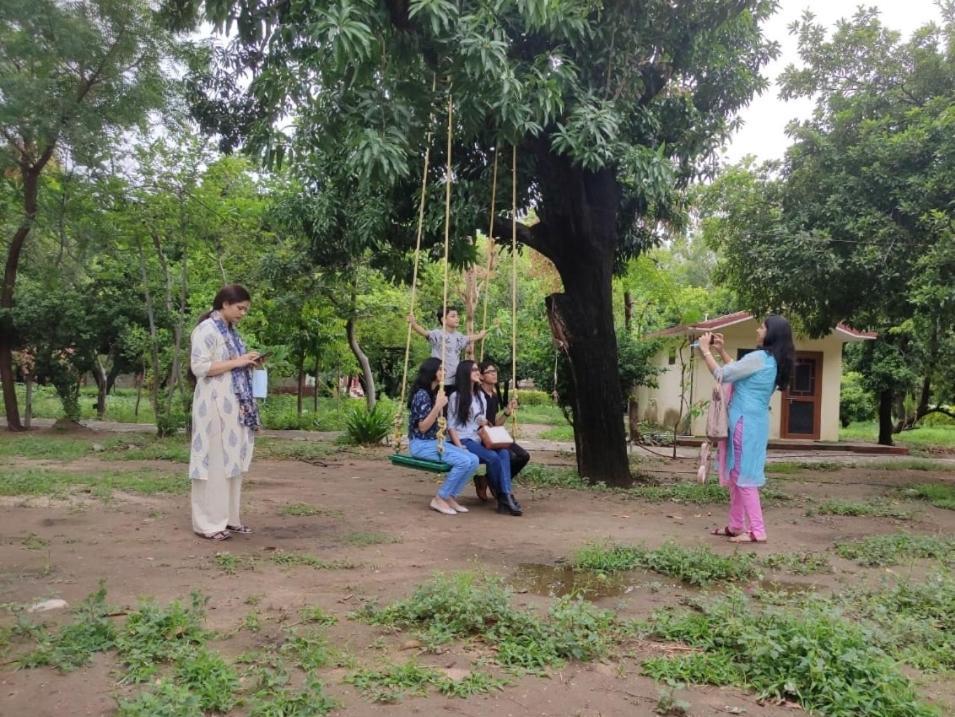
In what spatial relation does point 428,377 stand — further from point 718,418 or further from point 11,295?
point 11,295

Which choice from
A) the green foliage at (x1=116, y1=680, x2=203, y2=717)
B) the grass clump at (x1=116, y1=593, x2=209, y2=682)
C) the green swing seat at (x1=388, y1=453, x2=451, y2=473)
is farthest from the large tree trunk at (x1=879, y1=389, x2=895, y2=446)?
the green foliage at (x1=116, y1=680, x2=203, y2=717)

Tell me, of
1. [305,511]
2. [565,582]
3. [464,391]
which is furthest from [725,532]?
[305,511]

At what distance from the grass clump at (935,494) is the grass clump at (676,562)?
4525mm

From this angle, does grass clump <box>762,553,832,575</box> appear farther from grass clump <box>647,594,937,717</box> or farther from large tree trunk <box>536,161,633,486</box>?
large tree trunk <box>536,161,633,486</box>

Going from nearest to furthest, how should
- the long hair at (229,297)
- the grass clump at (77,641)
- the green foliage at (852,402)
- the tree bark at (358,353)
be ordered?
the grass clump at (77,641), the long hair at (229,297), the tree bark at (358,353), the green foliage at (852,402)

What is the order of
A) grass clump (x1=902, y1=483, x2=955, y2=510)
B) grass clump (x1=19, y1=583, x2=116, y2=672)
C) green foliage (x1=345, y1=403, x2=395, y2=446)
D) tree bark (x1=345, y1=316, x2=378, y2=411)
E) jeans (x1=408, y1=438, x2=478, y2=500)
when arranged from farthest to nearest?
tree bark (x1=345, y1=316, x2=378, y2=411), green foliage (x1=345, y1=403, x2=395, y2=446), grass clump (x1=902, y1=483, x2=955, y2=510), jeans (x1=408, y1=438, x2=478, y2=500), grass clump (x1=19, y1=583, x2=116, y2=672)

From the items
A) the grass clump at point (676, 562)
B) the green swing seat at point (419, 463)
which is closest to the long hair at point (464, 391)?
the green swing seat at point (419, 463)

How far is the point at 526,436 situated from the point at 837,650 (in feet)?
49.1

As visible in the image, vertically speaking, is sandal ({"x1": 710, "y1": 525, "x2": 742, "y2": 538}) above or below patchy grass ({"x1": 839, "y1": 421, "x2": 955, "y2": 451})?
below

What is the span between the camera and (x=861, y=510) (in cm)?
794

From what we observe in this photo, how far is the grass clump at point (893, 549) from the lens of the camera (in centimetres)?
565

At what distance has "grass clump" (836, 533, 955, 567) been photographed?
18.5 ft

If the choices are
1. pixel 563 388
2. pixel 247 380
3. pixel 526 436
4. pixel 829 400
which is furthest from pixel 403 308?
pixel 247 380

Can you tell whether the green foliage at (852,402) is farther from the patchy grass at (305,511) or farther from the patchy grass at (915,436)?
the patchy grass at (305,511)
